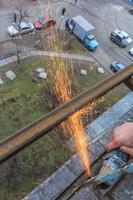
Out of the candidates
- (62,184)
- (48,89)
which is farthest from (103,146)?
(48,89)

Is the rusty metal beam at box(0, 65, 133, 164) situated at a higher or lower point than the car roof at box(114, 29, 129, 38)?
higher

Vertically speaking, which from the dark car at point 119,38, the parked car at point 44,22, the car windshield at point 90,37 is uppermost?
the parked car at point 44,22

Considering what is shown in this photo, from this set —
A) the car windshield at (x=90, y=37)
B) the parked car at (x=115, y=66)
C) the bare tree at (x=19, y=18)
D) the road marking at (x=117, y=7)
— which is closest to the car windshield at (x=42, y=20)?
the bare tree at (x=19, y=18)

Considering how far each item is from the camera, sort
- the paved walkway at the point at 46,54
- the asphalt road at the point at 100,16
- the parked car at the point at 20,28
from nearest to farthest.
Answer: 1. the paved walkway at the point at 46,54
2. the parked car at the point at 20,28
3. the asphalt road at the point at 100,16

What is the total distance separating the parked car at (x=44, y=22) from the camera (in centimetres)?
3231

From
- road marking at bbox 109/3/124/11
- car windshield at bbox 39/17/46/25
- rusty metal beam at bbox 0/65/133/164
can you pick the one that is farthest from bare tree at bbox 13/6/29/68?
rusty metal beam at bbox 0/65/133/164

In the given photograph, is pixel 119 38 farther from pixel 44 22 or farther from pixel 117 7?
pixel 44 22

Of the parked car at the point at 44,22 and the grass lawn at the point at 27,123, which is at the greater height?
the parked car at the point at 44,22

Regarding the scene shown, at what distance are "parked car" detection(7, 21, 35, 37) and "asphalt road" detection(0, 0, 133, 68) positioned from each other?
0.59 metres

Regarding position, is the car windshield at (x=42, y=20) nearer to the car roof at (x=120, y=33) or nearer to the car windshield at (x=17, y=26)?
the car windshield at (x=17, y=26)

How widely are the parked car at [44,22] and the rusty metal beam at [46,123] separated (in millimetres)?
27593

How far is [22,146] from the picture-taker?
162 inches

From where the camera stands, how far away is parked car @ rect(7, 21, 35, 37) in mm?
30161

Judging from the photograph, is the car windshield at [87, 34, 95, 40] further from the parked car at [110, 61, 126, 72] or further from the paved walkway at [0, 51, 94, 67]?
the parked car at [110, 61, 126, 72]
